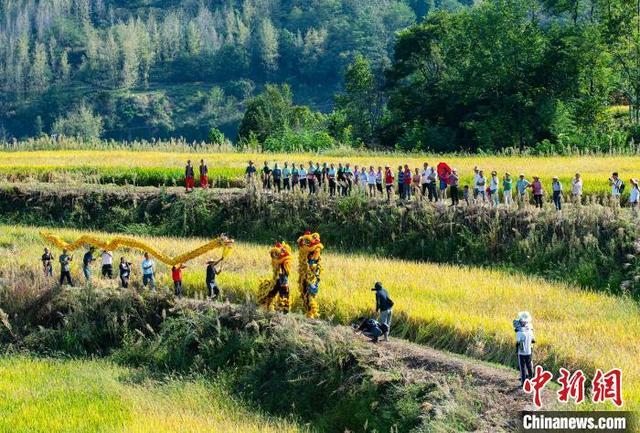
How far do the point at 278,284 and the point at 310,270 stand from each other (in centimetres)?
77

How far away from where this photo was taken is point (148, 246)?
982 inches

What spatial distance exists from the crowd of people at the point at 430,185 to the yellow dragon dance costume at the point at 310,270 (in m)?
9.39

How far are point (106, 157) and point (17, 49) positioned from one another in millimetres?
134780

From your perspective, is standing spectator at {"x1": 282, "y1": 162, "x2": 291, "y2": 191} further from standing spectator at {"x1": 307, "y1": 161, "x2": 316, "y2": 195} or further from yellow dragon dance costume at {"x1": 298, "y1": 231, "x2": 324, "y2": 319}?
yellow dragon dance costume at {"x1": 298, "y1": 231, "x2": 324, "y2": 319}

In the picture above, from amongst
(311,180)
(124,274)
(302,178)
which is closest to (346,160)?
(302,178)

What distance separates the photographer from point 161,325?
71.5 ft

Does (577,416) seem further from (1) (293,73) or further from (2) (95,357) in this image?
(1) (293,73)

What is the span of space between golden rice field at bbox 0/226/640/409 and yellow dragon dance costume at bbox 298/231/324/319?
632 mm

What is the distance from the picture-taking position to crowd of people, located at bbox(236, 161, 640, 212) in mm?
27609

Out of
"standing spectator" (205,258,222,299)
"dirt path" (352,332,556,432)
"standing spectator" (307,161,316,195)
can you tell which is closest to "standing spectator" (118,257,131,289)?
"standing spectator" (205,258,222,299)

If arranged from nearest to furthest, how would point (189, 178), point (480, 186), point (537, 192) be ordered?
point (537, 192) < point (480, 186) < point (189, 178)

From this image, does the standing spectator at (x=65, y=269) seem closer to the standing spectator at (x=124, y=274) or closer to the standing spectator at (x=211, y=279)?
the standing spectator at (x=124, y=274)

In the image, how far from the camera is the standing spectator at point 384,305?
59.7ft

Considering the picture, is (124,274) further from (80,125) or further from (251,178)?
(80,125)
